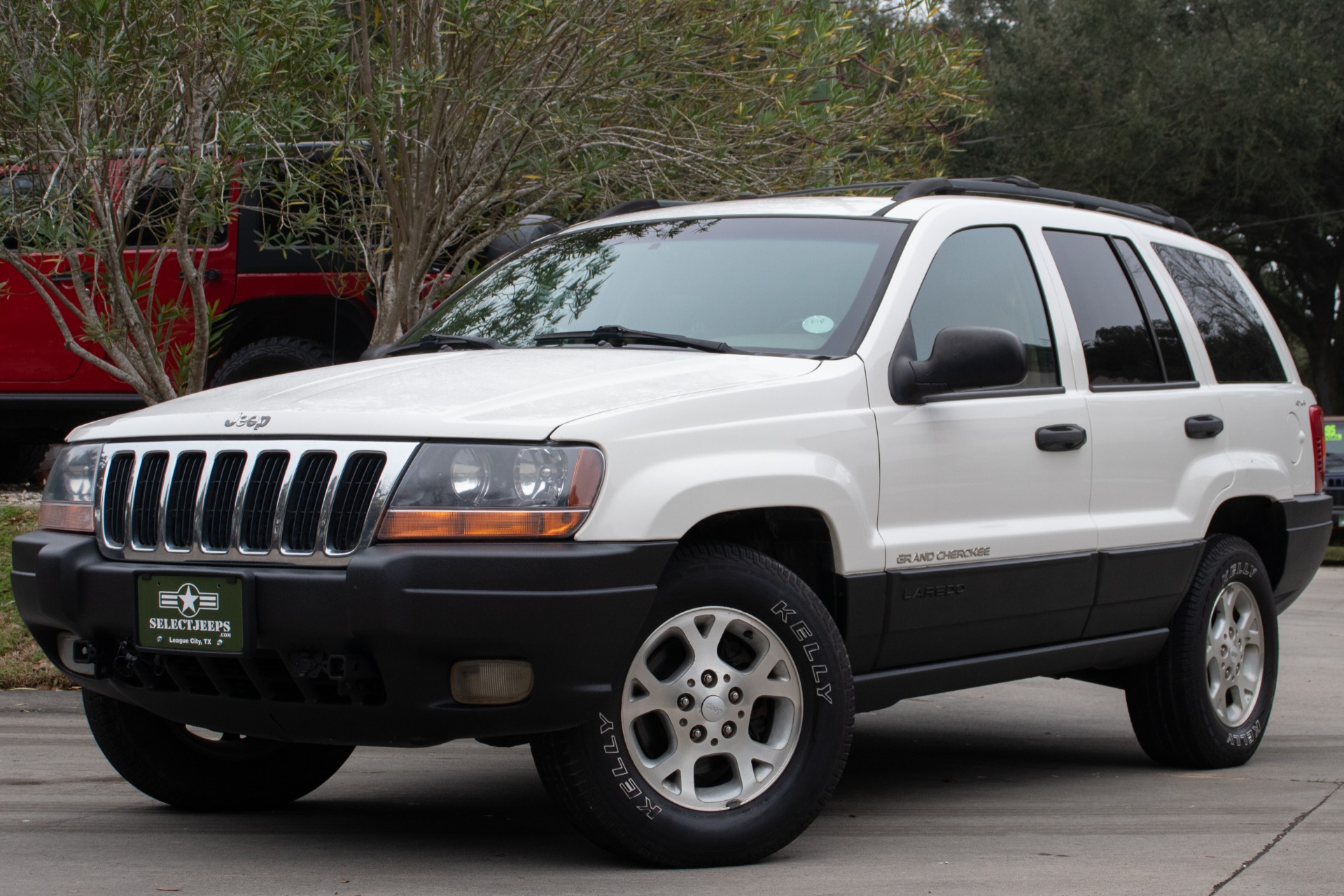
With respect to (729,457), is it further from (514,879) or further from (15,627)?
(15,627)

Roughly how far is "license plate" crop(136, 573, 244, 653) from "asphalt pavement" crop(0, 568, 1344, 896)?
58 centimetres

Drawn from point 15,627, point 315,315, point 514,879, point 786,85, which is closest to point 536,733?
point 514,879

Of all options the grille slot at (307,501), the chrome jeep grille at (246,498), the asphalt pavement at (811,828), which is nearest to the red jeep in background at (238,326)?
the asphalt pavement at (811,828)

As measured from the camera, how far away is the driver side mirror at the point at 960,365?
464 cm

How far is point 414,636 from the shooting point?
3771 mm

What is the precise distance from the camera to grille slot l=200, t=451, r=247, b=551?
13.3ft

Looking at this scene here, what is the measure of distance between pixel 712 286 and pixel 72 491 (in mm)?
1878

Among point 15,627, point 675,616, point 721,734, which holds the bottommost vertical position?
point 15,627

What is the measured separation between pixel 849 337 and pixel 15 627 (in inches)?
189

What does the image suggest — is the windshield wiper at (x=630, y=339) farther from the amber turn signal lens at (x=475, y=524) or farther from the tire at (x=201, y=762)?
the tire at (x=201, y=762)

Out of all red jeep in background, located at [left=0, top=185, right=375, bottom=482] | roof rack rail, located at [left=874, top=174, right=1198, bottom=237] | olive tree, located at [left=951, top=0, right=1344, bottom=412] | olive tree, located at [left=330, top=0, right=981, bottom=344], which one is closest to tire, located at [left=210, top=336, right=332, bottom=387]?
red jeep in background, located at [left=0, top=185, right=375, bottom=482]

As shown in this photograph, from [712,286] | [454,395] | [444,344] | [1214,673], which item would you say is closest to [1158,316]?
[1214,673]

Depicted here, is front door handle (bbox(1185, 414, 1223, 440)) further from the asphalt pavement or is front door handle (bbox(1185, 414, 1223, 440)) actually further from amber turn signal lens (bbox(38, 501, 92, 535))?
amber turn signal lens (bbox(38, 501, 92, 535))

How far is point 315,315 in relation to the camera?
10453mm
